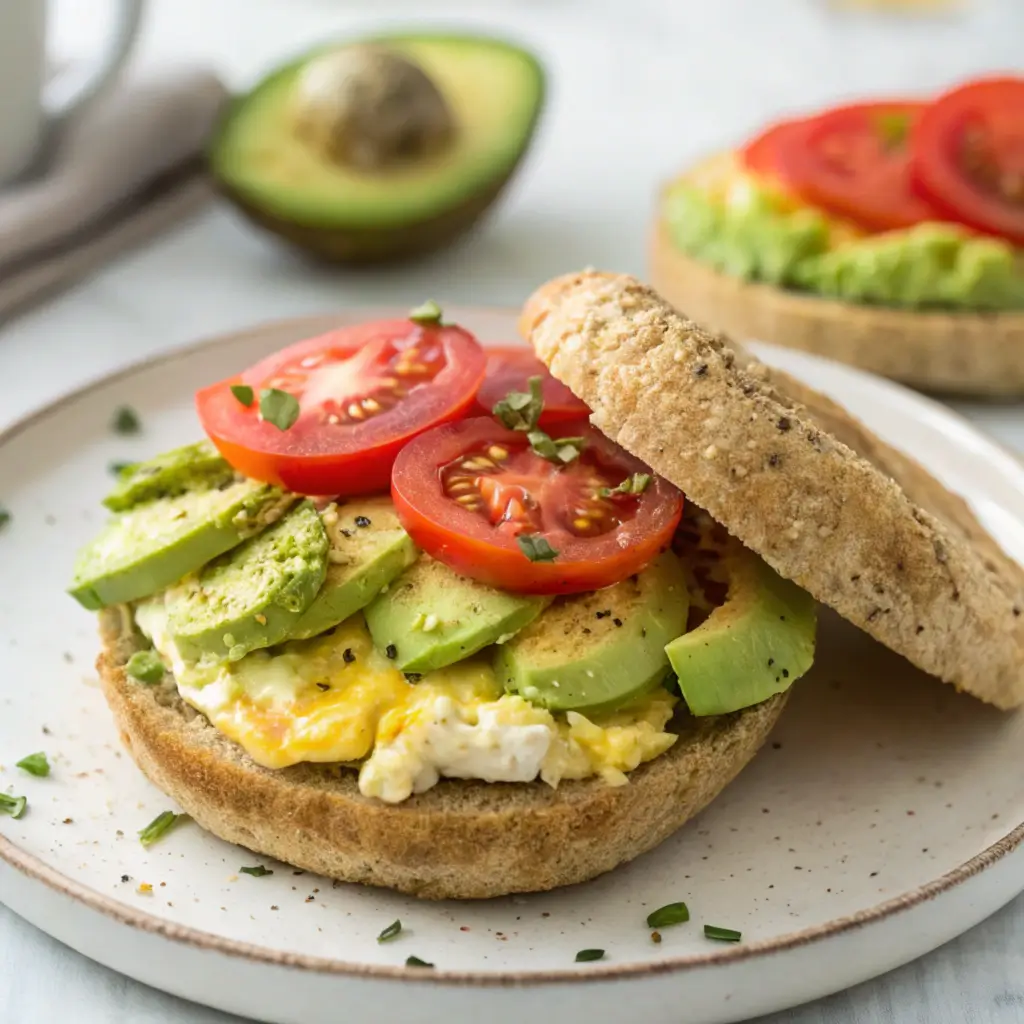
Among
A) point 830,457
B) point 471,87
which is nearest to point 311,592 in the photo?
point 830,457

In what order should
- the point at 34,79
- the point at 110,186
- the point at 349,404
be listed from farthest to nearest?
the point at 110,186
the point at 34,79
the point at 349,404

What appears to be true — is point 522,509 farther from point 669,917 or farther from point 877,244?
point 877,244

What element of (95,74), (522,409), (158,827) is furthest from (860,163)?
(158,827)

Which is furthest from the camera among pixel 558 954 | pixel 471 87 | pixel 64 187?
pixel 471 87

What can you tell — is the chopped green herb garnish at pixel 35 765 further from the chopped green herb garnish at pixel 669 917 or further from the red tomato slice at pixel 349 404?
the chopped green herb garnish at pixel 669 917

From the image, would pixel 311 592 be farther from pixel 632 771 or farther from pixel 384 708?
pixel 632 771

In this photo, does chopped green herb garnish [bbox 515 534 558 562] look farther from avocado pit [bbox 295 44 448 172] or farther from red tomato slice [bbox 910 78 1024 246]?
avocado pit [bbox 295 44 448 172]
